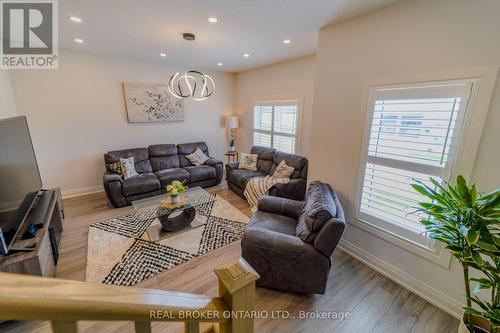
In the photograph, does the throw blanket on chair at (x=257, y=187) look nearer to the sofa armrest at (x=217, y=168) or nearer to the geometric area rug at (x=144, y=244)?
the geometric area rug at (x=144, y=244)

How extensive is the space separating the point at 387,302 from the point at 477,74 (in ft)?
6.76

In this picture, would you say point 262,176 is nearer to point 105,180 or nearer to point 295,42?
point 295,42

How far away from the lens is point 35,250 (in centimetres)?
180

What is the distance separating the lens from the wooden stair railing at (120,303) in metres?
0.37

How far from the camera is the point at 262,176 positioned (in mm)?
4305

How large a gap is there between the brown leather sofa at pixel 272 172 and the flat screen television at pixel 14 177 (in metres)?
2.91

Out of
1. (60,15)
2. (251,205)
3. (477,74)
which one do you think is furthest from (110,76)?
(477,74)

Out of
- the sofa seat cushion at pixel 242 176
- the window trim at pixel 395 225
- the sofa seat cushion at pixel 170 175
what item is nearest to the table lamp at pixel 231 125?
the sofa seat cushion at pixel 242 176

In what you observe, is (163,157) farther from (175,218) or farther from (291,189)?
(291,189)

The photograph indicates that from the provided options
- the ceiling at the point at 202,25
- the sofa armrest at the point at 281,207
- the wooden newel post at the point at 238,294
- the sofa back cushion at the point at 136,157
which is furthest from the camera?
the sofa back cushion at the point at 136,157

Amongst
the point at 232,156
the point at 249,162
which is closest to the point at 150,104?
the point at 232,156

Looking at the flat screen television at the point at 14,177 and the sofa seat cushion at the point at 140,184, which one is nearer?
the flat screen television at the point at 14,177

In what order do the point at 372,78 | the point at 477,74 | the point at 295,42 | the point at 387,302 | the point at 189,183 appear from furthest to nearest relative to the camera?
the point at 189,183 < the point at 295,42 < the point at 372,78 < the point at 387,302 < the point at 477,74

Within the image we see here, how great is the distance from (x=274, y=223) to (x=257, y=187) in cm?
136
